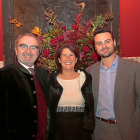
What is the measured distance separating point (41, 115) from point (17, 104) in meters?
0.30

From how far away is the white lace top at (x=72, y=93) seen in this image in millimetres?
1888

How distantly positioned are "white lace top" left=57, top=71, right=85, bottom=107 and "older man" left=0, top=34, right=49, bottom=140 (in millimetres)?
195

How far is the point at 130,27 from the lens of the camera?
10.4 ft

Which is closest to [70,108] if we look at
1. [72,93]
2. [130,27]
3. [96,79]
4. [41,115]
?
[72,93]

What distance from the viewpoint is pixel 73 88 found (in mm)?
1945

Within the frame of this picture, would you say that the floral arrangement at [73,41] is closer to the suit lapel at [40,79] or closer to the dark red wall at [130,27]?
the suit lapel at [40,79]

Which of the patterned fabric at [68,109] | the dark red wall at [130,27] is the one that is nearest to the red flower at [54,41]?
the patterned fabric at [68,109]

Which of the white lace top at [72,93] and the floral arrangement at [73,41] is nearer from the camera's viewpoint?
Answer: the white lace top at [72,93]

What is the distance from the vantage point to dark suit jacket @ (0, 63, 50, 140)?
153cm

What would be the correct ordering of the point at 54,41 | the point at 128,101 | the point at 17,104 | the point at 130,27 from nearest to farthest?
1. the point at 17,104
2. the point at 128,101
3. the point at 54,41
4. the point at 130,27

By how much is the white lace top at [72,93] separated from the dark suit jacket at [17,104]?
0.35 m

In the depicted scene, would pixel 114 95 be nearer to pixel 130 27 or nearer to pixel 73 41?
pixel 73 41

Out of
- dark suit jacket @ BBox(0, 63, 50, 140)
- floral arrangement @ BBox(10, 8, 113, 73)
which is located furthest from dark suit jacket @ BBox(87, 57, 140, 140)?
dark suit jacket @ BBox(0, 63, 50, 140)

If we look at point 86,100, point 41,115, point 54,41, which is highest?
point 54,41
